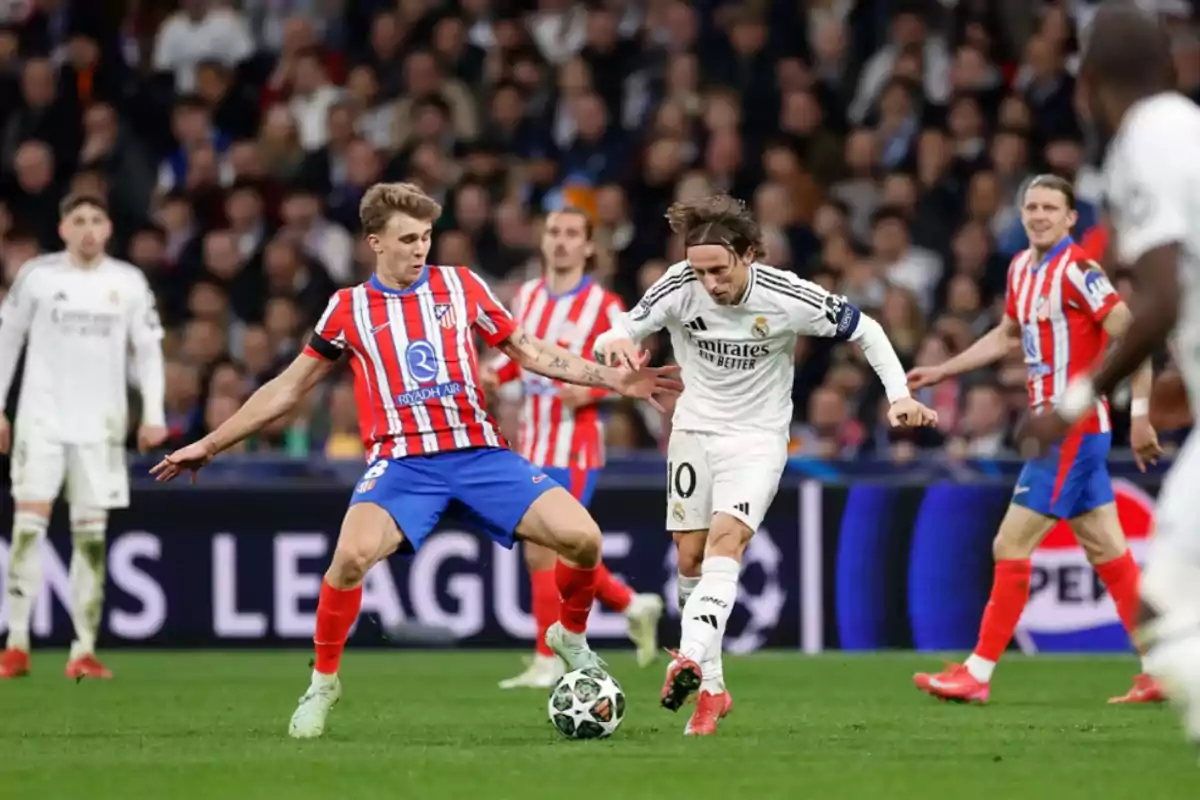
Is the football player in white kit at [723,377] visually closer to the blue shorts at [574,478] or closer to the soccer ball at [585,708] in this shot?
the soccer ball at [585,708]

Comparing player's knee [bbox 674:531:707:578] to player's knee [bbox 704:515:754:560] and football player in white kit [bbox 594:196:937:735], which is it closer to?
football player in white kit [bbox 594:196:937:735]

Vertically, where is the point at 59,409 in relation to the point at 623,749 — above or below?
above

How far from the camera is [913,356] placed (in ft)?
48.9

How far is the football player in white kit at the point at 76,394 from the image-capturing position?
1233cm

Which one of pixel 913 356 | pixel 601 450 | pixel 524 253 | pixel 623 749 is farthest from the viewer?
pixel 524 253

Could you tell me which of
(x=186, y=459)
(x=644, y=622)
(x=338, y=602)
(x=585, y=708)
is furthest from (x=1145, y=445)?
(x=186, y=459)

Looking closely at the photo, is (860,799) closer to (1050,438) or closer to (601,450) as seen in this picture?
(1050,438)

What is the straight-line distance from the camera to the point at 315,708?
8.74m

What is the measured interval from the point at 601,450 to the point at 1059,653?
11.2ft

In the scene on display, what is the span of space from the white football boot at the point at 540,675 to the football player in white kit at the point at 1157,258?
576cm

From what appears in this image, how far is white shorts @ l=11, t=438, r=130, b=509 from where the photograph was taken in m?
12.4

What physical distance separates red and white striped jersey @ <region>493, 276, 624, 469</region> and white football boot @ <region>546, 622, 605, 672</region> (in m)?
2.95

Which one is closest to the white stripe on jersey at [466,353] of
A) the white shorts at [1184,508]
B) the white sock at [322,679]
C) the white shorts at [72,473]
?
the white sock at [322,679]

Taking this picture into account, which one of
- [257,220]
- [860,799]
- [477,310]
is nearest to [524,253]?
[257,220]
